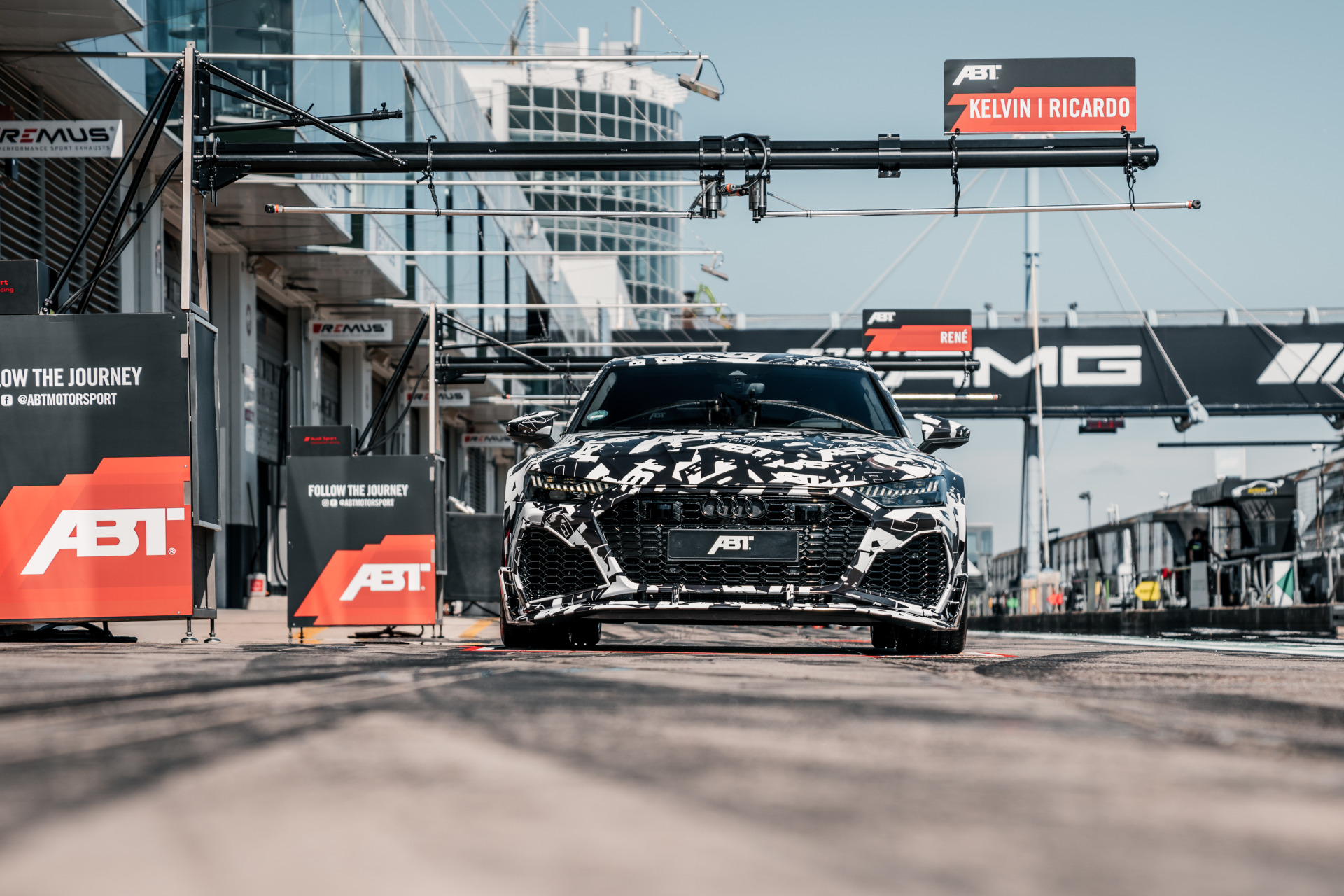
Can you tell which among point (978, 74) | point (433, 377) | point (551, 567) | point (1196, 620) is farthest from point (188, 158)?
point (1196, 620)

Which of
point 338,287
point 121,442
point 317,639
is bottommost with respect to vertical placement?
point 317,639

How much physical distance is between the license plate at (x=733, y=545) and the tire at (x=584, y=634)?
3.30 feet

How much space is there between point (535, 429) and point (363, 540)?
15.7ft

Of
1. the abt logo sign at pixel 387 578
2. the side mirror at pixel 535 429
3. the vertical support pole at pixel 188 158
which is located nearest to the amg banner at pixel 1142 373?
the abt logo sign at pixel 387 578

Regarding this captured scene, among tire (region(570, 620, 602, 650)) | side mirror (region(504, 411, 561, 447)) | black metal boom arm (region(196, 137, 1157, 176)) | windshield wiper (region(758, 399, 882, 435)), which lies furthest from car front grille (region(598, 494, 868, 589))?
black metal boom arm (region(196, 137, 1157, 176))

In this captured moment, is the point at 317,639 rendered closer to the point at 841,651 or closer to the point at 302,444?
the point at 302,444

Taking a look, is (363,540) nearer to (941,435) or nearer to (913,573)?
(941,435)

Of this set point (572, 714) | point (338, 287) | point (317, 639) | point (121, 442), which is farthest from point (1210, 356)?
point (572, 714)

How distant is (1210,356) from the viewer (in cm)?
4897

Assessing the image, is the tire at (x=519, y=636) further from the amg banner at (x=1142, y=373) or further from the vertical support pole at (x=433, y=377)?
the amg banner at (x=1142, y=373)

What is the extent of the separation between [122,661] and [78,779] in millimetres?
3101

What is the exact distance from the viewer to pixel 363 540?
11.9m

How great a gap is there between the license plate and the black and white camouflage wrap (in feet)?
0.43

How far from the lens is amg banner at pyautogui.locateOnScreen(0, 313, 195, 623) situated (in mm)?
8148
